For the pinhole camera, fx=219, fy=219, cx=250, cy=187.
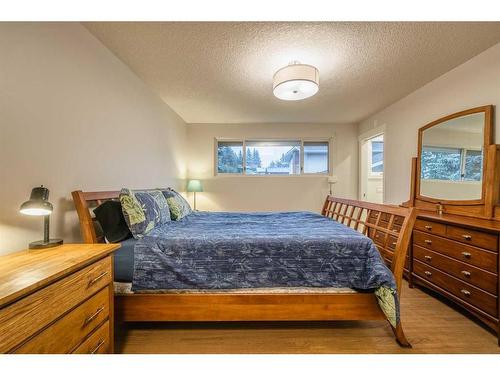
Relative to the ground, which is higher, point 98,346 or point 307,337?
point 98,346

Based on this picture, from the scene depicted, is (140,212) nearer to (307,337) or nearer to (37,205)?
(37,205)

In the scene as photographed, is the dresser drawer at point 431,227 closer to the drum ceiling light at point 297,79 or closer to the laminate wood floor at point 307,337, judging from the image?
the laminate wood floor at point 307,337

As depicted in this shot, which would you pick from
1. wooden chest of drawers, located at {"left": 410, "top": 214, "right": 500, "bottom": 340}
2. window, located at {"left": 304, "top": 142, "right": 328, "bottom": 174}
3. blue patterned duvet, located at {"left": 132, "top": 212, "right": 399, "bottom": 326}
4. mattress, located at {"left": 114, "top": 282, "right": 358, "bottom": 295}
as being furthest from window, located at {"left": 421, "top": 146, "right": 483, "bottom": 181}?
window, located at {"left": 304, "top": 142, "right": 328, "bottom": 174}

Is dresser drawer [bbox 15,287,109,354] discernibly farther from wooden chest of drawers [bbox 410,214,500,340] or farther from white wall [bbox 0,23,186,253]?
wooden chest of drawers [bbox 410,214,500,340]

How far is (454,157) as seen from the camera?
2.36 metres

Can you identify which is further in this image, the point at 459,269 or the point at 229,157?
the point at 229,157

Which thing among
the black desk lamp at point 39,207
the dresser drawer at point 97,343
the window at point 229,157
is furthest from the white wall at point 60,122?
the window at point 229,157

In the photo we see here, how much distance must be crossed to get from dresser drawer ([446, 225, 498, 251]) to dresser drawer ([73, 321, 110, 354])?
2.55m

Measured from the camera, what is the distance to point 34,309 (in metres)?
0.77

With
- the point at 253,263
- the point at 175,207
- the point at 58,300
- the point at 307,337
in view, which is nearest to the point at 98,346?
the point at 58,300

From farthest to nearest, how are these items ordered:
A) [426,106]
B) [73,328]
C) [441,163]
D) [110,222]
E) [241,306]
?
[426,106], [441,163], [110,222], [241,306], [73,328]

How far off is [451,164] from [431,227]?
856 millimetres

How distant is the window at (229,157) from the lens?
15.4 feet

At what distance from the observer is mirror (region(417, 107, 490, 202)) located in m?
2.11
